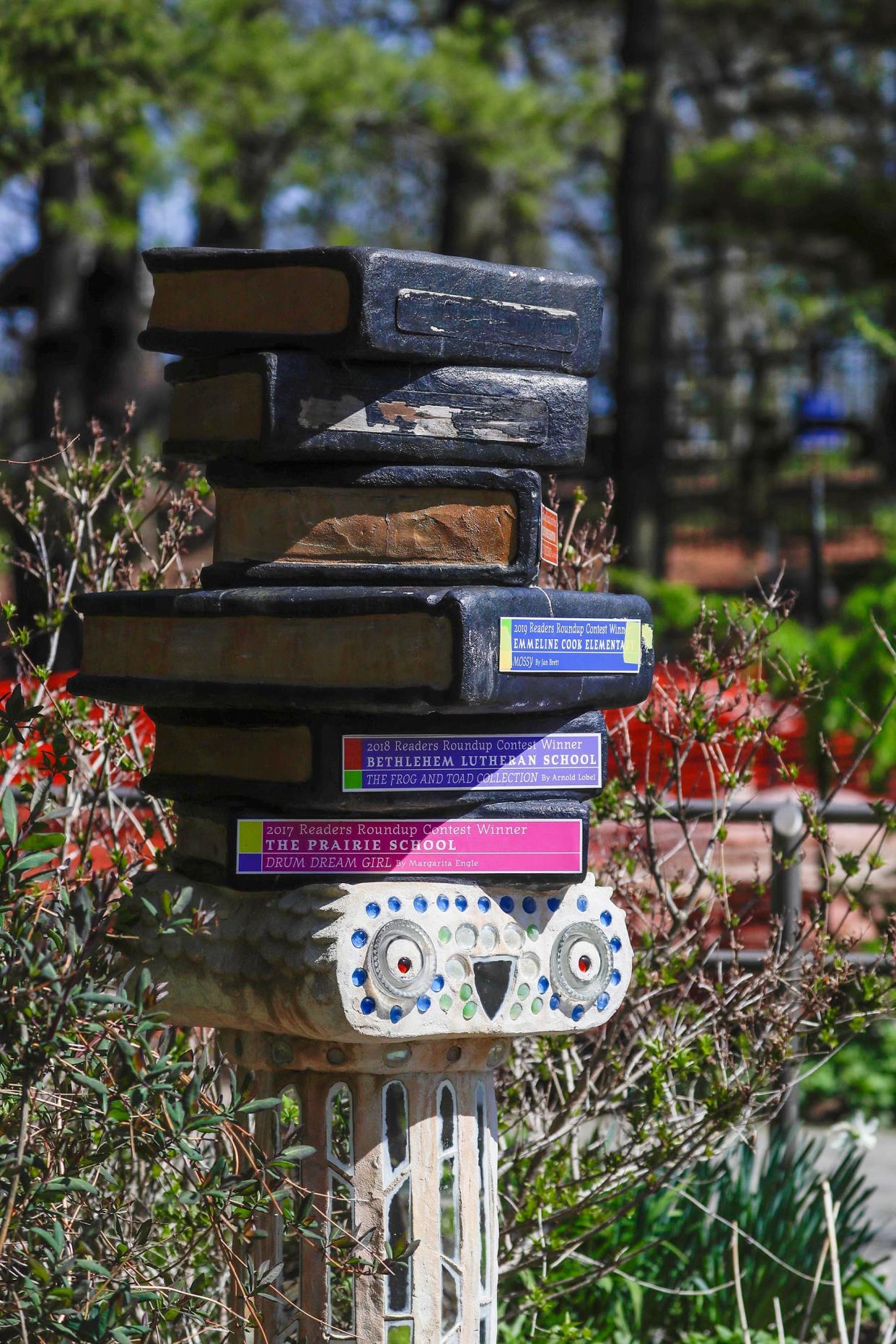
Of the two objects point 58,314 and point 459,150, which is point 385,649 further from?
point 459,150

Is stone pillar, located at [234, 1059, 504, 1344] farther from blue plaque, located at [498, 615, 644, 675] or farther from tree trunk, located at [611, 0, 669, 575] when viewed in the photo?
tree trunk, located at [611, 0, 669, 575]

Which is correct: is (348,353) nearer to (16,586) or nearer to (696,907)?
(696,907)

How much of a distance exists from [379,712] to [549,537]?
54cm

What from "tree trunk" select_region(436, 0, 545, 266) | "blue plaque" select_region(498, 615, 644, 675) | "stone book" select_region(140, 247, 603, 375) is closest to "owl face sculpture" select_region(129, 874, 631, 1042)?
"blue plaque" select_region(498, 615, 644, 675)

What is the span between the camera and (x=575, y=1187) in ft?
10.6

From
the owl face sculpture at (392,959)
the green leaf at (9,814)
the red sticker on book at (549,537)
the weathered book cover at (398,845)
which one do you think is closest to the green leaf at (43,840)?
the green leaf at (9,814)

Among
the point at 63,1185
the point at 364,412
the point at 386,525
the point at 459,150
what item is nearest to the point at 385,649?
the point at 386,525

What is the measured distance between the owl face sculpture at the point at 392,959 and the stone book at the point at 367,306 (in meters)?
0.87

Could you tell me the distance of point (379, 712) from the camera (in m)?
2.52

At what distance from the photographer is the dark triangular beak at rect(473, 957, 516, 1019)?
2.56 meters

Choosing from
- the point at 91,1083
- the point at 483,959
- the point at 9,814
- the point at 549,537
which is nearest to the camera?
the point at 91,1083

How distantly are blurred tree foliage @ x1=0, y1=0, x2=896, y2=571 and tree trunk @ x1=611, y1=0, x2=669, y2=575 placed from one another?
20 mm

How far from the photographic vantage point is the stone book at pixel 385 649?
2381mm

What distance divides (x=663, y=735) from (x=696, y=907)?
0.39 metres
